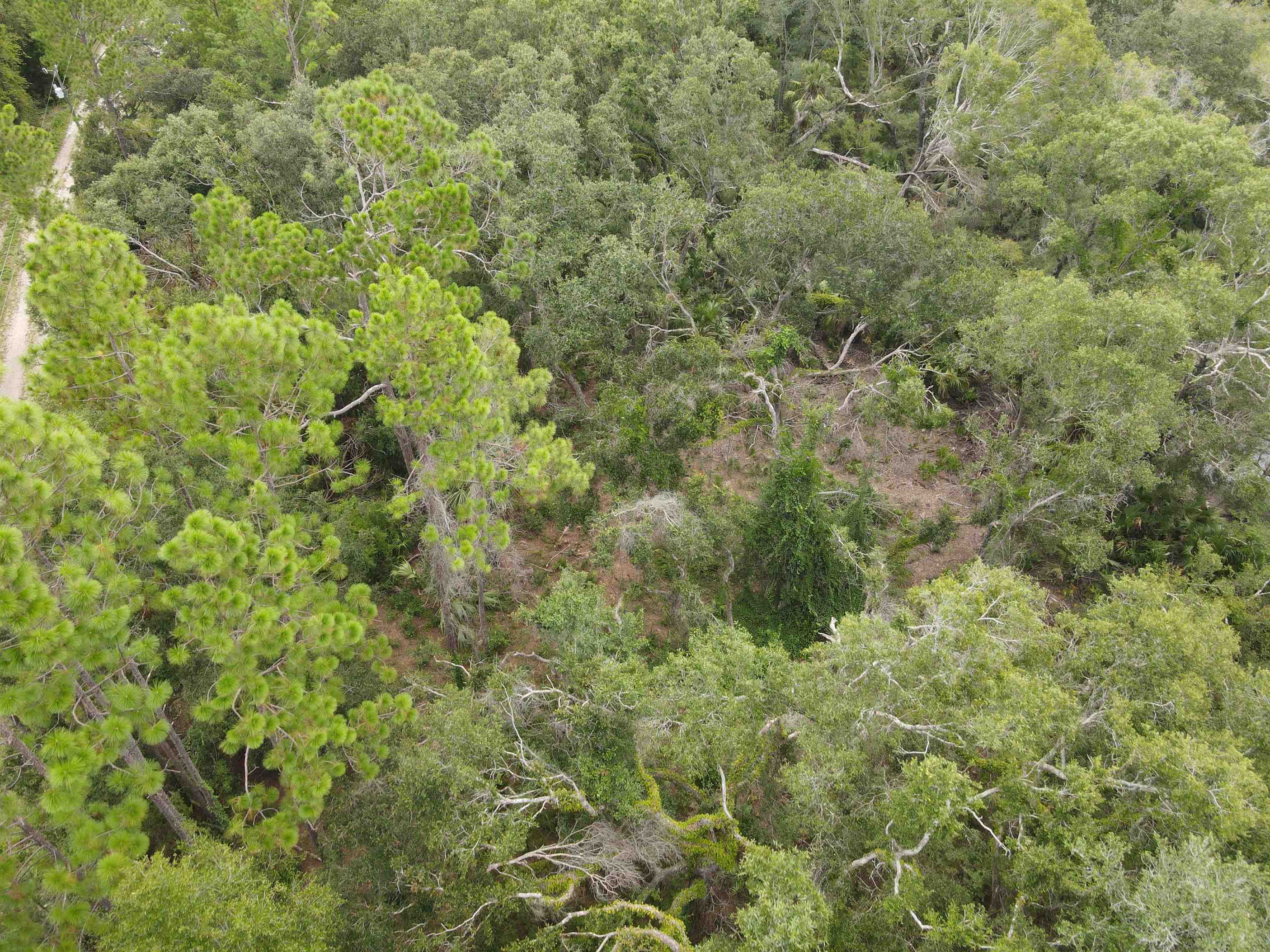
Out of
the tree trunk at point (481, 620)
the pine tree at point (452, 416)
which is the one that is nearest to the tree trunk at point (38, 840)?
the pine tree at point (452, 416)

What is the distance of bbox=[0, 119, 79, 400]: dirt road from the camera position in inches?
739

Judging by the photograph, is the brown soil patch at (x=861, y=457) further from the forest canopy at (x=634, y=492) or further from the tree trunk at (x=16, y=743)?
the tree trunk at (x=16, y=743)

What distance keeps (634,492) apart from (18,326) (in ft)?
61.8

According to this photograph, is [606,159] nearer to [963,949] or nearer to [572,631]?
[572,631]

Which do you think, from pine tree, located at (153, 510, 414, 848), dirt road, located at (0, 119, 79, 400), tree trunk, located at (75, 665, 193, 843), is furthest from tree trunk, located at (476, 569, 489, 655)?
dirt road, located at (0, 119, 79, 400)

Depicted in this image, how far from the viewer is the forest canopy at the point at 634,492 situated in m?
8.42

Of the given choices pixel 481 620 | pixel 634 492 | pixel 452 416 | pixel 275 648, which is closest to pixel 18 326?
pixel 481 620

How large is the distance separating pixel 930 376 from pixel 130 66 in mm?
28083

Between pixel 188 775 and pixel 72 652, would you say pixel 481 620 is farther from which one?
pixel 72 652

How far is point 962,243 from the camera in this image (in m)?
20.1

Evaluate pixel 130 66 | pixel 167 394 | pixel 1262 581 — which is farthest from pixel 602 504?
pixel 130 66

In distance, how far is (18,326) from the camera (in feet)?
68.6

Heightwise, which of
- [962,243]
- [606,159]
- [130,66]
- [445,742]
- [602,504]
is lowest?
[602,504]

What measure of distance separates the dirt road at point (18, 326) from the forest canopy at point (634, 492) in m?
0.28
